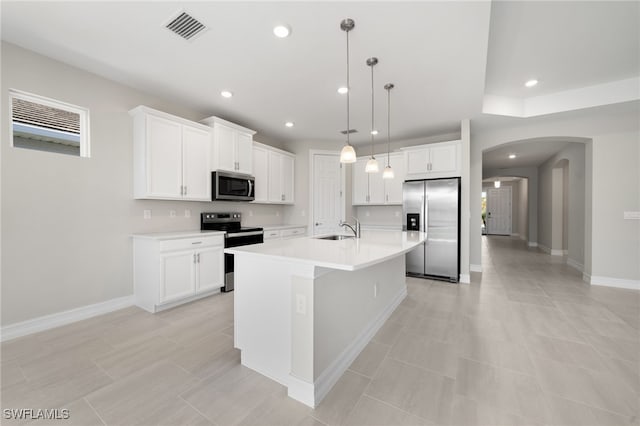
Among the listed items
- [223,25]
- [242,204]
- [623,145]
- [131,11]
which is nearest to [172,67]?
[131,11]

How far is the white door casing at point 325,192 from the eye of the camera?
5.38m

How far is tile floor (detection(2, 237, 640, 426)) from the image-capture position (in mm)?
1455

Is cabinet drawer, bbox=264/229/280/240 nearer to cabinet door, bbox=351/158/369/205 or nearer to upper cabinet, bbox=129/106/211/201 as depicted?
upper cabinet, bbox=129/106/211/201

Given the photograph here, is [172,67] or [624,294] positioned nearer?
[172,67]

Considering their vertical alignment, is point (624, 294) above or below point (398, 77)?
below

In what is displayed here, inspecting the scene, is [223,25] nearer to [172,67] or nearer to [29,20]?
[172,67]

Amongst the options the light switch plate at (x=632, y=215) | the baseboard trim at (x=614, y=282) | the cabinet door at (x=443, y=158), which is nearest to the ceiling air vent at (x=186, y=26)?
A: the cabinet door at (x=443, y=158)

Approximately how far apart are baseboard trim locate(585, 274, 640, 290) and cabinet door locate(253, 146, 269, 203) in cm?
579

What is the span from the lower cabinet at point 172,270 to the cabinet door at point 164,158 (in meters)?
0.66

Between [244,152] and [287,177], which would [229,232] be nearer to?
[244,152]

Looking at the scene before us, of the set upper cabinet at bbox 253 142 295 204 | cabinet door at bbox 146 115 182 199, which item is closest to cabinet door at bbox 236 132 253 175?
upper cabinet at bbox 253 142 295 204

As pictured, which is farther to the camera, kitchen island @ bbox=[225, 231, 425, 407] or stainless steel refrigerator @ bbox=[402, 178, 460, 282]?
stainless steel refrigerator @ bbox=[402, 178, 460, 282]

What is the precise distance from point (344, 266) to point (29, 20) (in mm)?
3266

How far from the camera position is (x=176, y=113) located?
3623 mm
